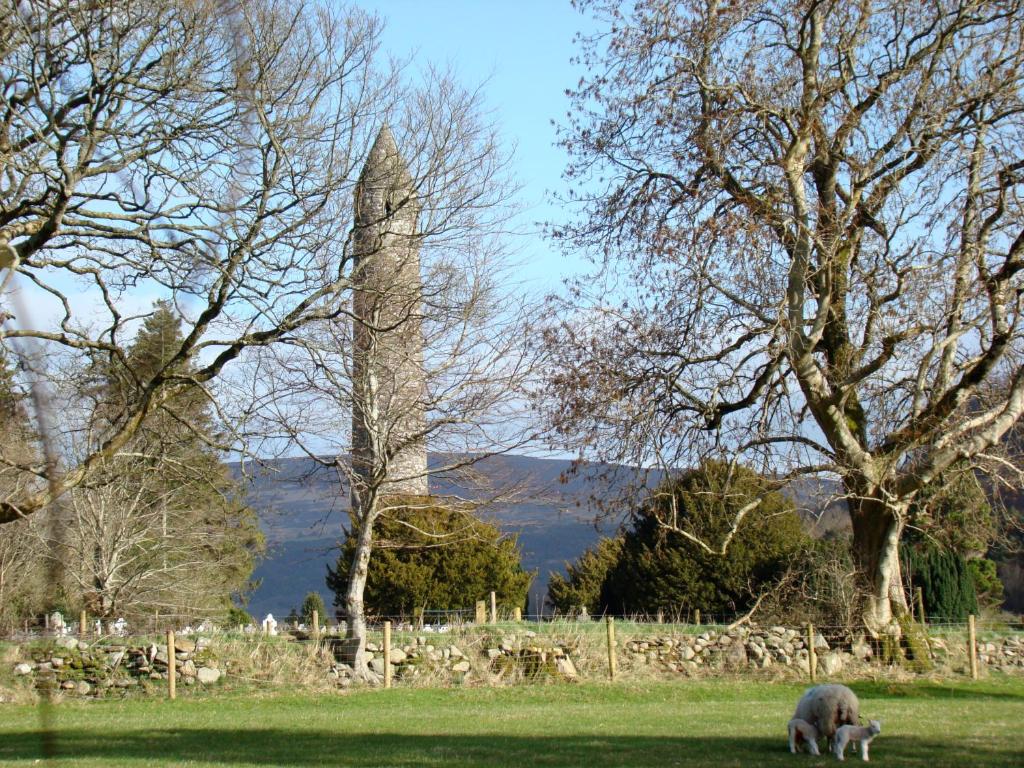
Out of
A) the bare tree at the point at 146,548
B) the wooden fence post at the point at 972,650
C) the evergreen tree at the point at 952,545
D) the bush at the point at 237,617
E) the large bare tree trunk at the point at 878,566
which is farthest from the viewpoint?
the bush at the point at 237,617

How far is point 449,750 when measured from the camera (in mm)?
9250

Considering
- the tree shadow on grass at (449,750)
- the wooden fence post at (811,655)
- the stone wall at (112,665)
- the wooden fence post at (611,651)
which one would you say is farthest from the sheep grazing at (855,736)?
the stone wall at (112,665)

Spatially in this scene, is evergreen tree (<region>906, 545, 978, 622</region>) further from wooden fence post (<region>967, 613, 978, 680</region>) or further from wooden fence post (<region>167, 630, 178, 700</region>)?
wooden fence post (<region>167, 630, 178, 700</region>)

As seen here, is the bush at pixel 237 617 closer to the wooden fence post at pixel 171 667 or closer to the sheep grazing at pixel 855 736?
the wooden fence post at pixel 171 667

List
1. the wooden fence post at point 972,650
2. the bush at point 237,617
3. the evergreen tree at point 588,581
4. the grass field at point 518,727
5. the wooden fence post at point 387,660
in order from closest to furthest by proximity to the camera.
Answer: the grass field at point 518,727, the wooden fence post at point 972,650, the wooden fence post at point 387,660, the bush at point 237,617, the evergreen tree at point 588,581

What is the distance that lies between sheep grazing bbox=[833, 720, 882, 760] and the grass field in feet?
0.37

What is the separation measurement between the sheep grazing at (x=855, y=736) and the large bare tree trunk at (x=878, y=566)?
937 centimetres

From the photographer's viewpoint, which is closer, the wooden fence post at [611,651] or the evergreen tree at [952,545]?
the evergreen tree at [952,545]

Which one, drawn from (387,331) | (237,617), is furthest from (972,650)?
(237,617)

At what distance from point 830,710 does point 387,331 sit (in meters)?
7.48

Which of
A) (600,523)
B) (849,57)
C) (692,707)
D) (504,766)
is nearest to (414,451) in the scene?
(600,523)

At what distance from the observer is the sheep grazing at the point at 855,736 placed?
26.1 ft

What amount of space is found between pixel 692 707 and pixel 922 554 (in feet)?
58.6

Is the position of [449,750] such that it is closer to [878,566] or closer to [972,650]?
[878,566]
